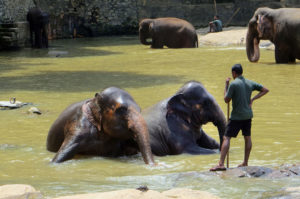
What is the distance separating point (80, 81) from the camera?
16.7 m

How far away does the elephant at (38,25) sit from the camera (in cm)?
2861

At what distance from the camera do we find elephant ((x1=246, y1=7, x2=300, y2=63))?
19.9m

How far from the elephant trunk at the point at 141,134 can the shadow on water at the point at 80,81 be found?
7.23 meters

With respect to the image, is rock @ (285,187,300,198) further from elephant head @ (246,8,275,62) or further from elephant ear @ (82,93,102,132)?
elephant head @ (246,8,275,62)

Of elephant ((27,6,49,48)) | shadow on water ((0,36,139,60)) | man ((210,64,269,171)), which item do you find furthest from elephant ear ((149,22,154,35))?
man ((210,64,269,171))

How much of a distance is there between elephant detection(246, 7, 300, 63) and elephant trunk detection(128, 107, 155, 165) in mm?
12912

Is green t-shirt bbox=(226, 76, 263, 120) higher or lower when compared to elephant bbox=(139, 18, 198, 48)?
higher

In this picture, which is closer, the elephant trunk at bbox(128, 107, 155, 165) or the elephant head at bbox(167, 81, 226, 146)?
the elephant trunk at bbox(128, 107, 155, 165)

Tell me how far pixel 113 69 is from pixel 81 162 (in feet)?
39.1

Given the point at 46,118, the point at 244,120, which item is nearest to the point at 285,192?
the point at 244,120

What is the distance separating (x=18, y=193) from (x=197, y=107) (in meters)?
3.67

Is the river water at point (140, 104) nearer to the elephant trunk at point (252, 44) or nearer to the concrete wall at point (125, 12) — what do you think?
the elephant trunk at point (252, 44)

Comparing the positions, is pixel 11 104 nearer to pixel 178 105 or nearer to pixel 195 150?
pixel 178 105

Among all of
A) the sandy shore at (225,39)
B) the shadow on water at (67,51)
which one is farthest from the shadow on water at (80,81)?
the sandy shore at (225,39)
